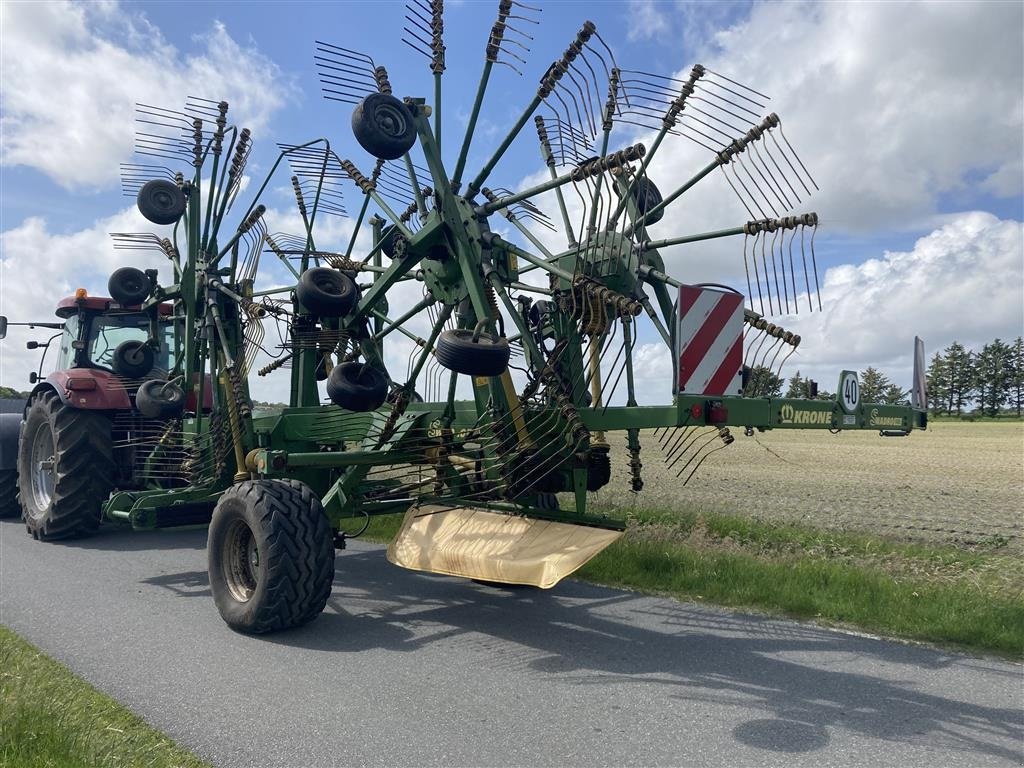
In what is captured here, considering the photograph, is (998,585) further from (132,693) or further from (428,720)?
(132,693)

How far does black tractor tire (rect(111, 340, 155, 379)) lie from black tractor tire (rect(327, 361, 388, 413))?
13.5 ft

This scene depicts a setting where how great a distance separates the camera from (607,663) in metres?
4.48

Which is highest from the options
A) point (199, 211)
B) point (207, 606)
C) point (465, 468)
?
point (199, 211)

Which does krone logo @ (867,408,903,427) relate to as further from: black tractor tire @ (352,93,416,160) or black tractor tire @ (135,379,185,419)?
black tractor tire @ (135,379,185,419)

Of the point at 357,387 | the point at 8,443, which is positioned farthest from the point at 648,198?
the point at 8,443

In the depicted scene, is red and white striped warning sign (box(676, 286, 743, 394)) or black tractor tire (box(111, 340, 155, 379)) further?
black tractor tire (box(111, 340, 155, 379))

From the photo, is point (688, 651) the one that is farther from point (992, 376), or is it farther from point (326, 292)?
point (992, 376)

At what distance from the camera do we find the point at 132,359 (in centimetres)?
859

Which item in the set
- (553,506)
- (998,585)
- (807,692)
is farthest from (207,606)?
(998,585)

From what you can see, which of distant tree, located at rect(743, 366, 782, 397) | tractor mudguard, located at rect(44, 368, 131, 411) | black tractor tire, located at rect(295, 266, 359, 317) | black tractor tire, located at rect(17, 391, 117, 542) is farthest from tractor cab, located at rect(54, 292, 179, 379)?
distant tree, located at rect(743, 366, 782, 397)

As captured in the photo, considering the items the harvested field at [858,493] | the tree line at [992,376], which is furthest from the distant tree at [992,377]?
the harvested field at [858,493]

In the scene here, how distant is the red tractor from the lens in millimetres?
8195

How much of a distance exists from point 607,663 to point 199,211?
533 centimetres

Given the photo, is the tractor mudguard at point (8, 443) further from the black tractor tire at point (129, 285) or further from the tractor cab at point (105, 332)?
the black tractor tire at point (129, 285)
